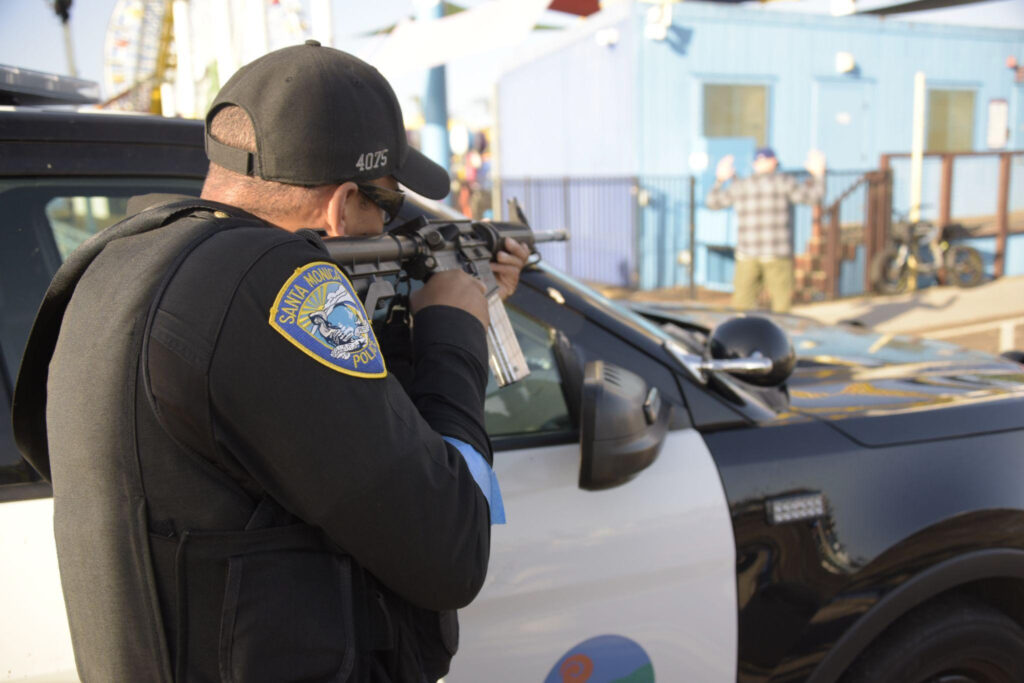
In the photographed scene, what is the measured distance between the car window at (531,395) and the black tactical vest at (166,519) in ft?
2.69

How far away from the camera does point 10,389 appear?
1611 mm

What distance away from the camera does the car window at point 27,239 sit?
1.65m

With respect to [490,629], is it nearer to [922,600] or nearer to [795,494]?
[795,494]

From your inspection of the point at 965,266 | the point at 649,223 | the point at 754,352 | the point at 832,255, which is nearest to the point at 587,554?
the point at 754,352

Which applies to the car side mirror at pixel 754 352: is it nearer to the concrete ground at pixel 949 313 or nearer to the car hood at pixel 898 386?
the car hood at pixel 898 386

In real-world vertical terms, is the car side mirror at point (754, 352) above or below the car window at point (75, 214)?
below

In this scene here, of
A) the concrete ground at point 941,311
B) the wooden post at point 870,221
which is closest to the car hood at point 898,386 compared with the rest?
the concrete ground at point 941,311

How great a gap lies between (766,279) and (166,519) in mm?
7544

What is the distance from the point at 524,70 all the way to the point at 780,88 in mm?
4768

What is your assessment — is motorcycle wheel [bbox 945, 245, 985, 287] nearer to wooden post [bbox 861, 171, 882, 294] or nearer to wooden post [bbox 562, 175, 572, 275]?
wooden post [bbox 861, 171, 882, 294]

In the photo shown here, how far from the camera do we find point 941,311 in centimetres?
1032

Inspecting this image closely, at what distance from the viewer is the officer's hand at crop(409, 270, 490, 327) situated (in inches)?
55.8

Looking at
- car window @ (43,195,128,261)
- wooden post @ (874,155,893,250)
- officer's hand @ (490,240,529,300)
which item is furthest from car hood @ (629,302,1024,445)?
wooden post @ (874,155,893,250)

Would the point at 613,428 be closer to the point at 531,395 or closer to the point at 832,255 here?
the point at 531,395
